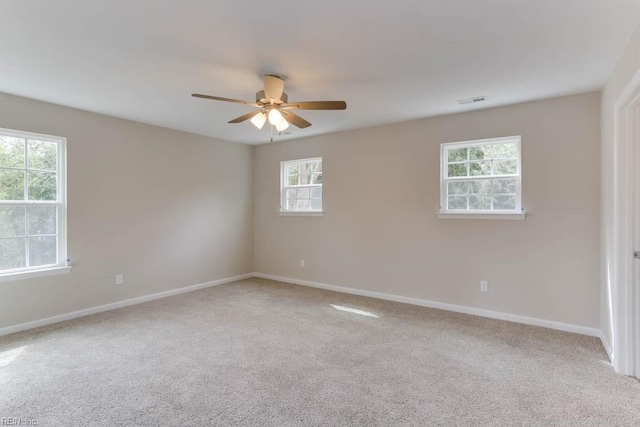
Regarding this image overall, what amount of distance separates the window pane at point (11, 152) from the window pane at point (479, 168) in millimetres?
5050

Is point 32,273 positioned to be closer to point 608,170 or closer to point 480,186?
point 480,186

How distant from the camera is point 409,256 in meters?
4.50

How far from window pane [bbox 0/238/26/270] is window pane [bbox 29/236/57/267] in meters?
0.07

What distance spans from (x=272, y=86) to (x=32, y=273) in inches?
128

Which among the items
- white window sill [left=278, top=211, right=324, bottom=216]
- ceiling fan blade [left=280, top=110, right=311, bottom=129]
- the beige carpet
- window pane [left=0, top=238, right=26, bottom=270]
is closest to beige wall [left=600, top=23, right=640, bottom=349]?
the beige carpet


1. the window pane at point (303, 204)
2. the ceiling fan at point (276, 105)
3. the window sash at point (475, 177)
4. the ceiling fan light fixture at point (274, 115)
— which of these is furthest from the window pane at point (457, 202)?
the ceiling fan light fixture at point (274, 115)

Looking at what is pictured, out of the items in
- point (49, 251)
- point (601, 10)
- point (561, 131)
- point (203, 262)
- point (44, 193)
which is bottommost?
point (203, 262)

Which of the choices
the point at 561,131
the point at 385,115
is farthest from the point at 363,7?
the point at 561,131

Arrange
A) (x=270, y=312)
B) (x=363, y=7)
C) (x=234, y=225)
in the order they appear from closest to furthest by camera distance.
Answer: (x=363, y=7)
(x=270, y=312)
(x=234, y=225)

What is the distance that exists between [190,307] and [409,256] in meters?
2.94

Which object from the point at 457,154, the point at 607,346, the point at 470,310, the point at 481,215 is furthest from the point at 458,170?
the point at 607,346

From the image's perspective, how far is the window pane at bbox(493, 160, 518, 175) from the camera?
3828 millimetres

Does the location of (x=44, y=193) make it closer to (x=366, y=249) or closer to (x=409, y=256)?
(x=366, y=249)

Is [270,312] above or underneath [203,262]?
Result: underneath
